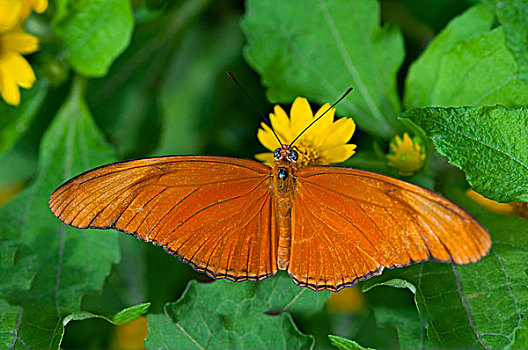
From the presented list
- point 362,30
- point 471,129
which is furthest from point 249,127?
point 471,129

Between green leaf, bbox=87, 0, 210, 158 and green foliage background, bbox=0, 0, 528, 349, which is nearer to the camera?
green foliage background, bbox=0, 0, 528, 349

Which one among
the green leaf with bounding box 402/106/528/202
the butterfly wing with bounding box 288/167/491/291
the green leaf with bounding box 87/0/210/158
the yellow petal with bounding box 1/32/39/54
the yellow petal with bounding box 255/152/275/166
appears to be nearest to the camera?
the butterfly wing with bounding box 288/167/491/291

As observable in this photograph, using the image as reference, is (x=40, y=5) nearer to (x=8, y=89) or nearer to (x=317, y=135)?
(x=8, y=89)

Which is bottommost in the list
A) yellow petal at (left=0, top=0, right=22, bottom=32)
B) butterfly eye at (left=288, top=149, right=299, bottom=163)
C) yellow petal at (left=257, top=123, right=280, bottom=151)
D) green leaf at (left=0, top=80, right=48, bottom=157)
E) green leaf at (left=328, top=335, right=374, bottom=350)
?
green leaf at (left=328, top=335, right=374, bottom=350)

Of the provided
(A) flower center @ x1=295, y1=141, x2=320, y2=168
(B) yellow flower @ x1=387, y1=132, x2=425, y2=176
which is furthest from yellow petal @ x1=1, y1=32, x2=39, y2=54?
(B) yellow flower @ x1=387, y1=132, x2=425, y2=176

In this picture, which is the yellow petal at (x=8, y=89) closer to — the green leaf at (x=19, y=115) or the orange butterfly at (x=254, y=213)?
the green leaf at (x=19, y=115)

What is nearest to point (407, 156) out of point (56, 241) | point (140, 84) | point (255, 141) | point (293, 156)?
point (293, 156)

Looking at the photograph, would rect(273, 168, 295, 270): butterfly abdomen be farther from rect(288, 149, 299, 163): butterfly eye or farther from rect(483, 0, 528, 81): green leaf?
rect(483, 0, 528, 81): green leaf

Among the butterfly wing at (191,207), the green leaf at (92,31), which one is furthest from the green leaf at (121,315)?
the green leaf at (92,31)
